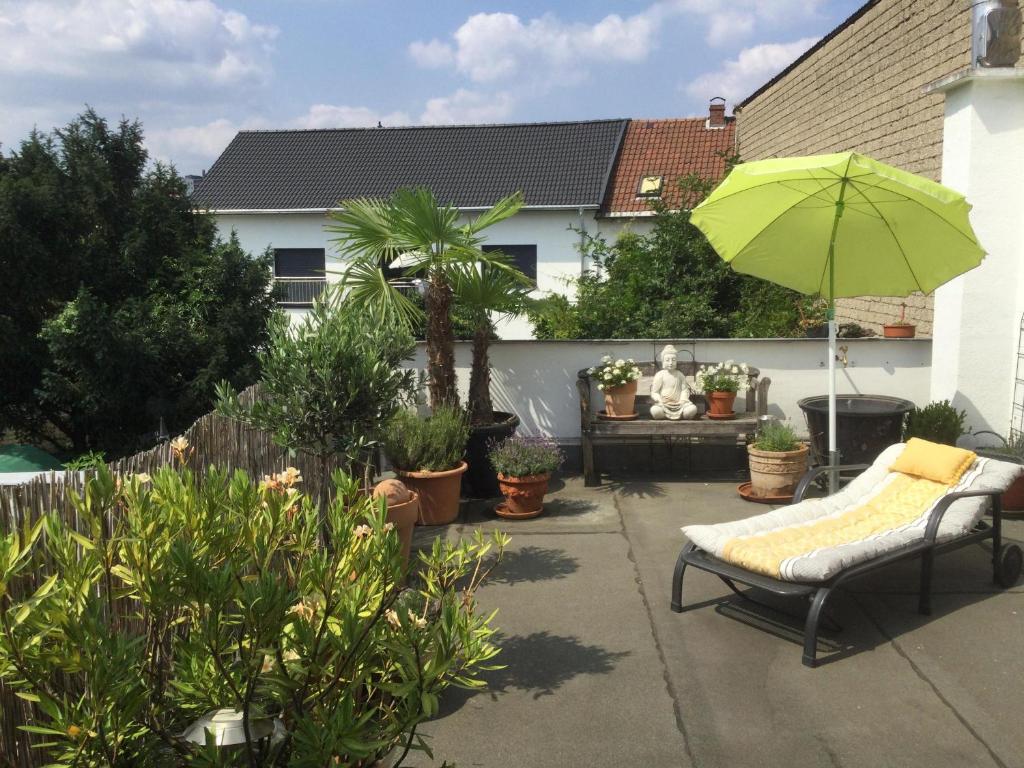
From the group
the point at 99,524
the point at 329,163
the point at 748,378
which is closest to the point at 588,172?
the point at 329,163

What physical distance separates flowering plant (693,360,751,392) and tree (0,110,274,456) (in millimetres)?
5031

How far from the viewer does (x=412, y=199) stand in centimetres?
780

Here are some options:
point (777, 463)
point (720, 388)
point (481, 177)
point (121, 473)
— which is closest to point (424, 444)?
point (720, 388)

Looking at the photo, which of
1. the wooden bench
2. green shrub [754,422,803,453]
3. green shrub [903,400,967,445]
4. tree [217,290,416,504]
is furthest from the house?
tree [217,290,416,504]

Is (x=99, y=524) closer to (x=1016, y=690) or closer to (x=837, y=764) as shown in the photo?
(x=837, y=764)

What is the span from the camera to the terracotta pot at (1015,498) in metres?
7.09

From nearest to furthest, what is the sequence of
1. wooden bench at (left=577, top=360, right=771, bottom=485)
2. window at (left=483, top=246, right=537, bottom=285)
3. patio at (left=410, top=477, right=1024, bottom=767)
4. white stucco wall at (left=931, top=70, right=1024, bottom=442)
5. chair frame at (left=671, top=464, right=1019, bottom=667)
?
patio at (left=410, top=477, right=1024, bottom=767) < chair frame at (left=671, top=464, right=1019, bottom=667) < white stucco wall at (left=931, top=70, right=1024, bottom=442) < wooden bench at (left=577, top=360, right=771, bottom=485) < window at (left=483, top=246, right=537, bottom=285)

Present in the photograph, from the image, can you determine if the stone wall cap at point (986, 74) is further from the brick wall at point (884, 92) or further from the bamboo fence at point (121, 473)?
the bamboo fence at point (121, 473)

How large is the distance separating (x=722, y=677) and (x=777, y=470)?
3504 mm

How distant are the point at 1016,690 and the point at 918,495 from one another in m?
1.75

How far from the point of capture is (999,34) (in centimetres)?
752

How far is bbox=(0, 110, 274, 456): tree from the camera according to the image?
940cm

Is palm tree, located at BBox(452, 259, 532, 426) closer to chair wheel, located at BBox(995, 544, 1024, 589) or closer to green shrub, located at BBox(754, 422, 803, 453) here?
green shrub, located at BBox(754, 422, 803, 453)

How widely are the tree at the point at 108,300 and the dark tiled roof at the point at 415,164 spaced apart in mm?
12459
